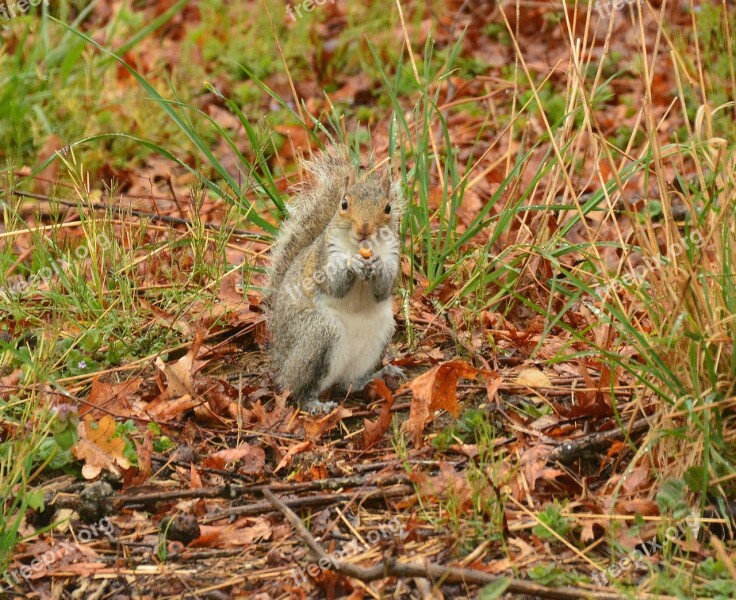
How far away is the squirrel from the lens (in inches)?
122

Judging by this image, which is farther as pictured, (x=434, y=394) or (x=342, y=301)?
(x=342, y=301)

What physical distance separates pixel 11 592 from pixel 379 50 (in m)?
4.73

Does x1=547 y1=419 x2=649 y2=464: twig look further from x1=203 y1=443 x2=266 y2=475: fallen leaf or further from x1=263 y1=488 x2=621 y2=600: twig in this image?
x1=203 y1=443 x2=266 y2=475: fallen leaf

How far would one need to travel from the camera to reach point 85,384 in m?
3.32

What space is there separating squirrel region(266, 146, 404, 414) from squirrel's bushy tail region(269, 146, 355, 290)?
158 mm

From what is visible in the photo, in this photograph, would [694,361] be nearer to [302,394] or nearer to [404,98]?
[302,394]

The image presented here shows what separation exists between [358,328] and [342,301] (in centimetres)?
10

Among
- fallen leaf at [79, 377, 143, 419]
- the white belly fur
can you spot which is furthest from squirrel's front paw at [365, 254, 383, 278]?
fallen leaf at [79, 377, 143, 419]

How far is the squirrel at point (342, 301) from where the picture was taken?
10.2 ft

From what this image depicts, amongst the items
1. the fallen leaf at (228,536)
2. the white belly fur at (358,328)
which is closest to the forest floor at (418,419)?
the fallen leaf at (228,536)

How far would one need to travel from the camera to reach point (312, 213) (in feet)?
11.6

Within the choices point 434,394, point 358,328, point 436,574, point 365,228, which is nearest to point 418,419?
point 434,394

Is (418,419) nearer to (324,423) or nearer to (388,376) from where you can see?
(324,423)

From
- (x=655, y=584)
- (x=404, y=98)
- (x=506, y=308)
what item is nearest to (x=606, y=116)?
(x=404, y=98)
